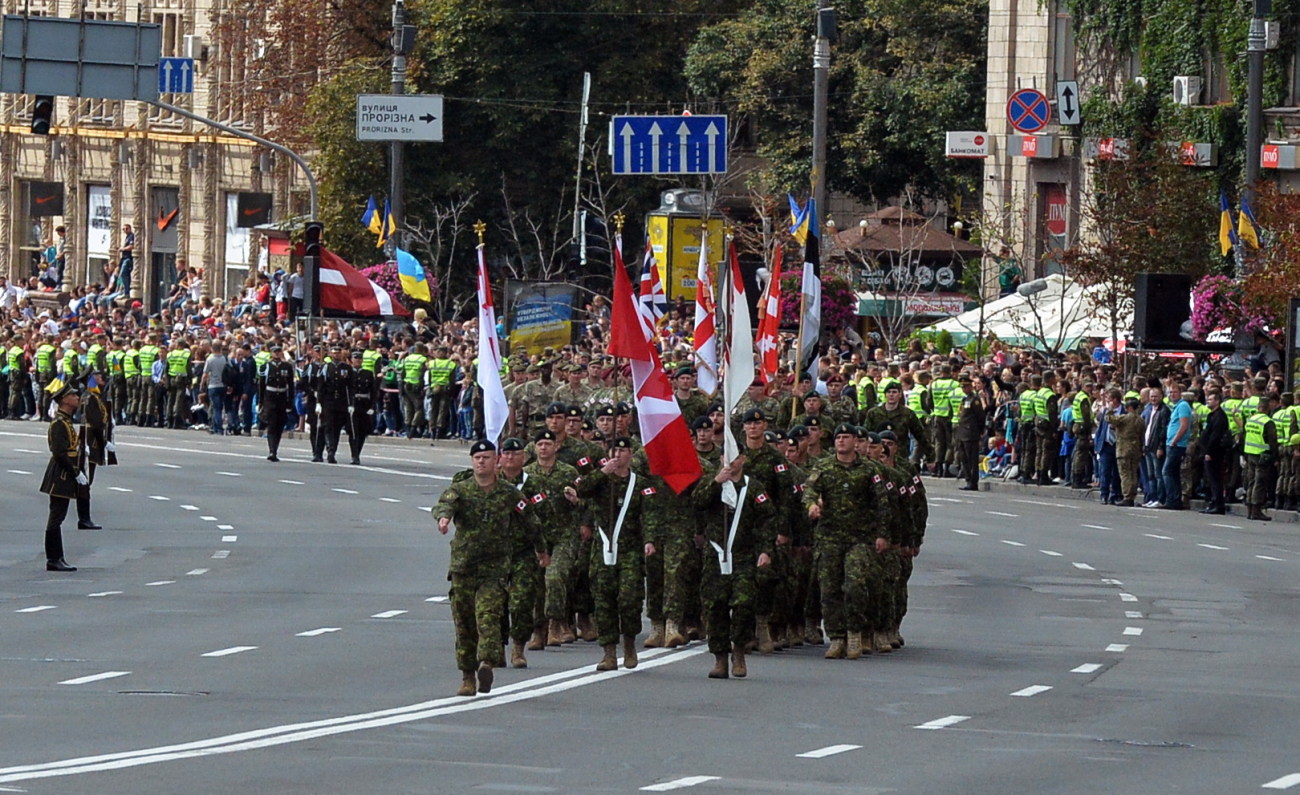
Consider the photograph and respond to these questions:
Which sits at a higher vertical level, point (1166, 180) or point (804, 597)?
point (1166, 180)

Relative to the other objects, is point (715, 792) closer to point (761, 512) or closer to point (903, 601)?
point (761, 512)

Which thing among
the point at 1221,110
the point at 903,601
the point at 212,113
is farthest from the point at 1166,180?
the point at 212,113

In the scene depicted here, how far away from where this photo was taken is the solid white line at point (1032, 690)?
16.6m

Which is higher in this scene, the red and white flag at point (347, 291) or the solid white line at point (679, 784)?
the red and white flag at point (347, 291)

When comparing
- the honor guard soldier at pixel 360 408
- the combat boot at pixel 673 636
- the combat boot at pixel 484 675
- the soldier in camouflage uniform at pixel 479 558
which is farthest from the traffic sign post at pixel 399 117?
the combat boot at pixel 484 675

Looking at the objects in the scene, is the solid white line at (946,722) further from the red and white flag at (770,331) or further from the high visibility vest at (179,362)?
the high visibility vest at (179,362)

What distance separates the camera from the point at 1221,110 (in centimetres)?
4712

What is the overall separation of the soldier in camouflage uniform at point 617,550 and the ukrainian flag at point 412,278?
24.0m

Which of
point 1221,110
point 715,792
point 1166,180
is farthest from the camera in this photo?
point 1221,110

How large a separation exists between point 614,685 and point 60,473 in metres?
10.0

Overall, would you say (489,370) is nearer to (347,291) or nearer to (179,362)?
(347,291)

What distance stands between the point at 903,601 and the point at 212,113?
2214 inches

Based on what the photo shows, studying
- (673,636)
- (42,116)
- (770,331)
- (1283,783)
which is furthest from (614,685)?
(42,116)

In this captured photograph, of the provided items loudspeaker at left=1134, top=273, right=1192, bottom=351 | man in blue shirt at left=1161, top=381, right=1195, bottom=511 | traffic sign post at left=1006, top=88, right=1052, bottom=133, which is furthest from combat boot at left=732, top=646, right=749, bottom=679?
traffic sign post at left=1006, top=88, right=1052, bottom=133
